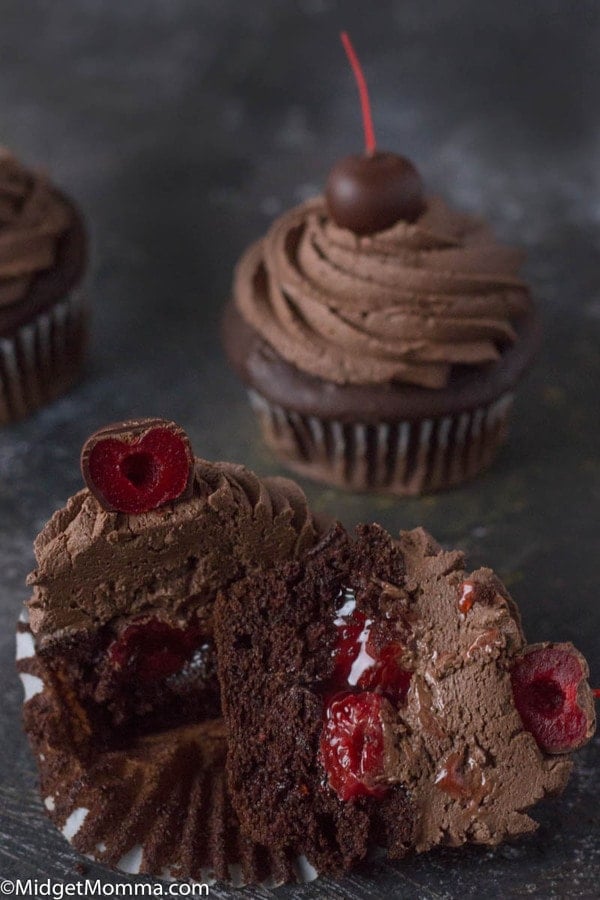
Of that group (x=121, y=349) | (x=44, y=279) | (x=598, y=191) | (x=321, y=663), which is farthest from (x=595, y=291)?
(x=321, y=663)

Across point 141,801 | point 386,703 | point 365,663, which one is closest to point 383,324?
point 365,663

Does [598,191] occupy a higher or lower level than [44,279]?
lower

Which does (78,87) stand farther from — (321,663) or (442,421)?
(321,663)

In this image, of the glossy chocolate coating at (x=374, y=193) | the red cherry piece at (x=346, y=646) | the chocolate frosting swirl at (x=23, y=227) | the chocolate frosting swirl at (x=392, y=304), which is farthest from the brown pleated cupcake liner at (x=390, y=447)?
the red cherry piece at (x=346, y=646)

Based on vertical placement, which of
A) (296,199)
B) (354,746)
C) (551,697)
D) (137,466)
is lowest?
(296,199)

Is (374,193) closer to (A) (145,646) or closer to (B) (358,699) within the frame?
(A) (145,646)

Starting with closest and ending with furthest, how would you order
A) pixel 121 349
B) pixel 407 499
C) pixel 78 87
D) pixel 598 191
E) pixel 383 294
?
pixel 383 294, pixel 407 499, pixel 121 349, pixel 598 191, pixel 78 87

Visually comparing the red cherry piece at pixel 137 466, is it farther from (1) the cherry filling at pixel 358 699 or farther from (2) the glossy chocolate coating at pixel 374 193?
(2) the glossy chocolate coating at pixel 374 193

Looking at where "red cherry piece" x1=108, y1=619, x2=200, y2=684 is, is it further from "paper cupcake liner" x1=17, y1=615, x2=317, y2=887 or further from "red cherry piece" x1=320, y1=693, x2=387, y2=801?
"red cherry piece" x1=320, y1=693, x2=387, y2=801
